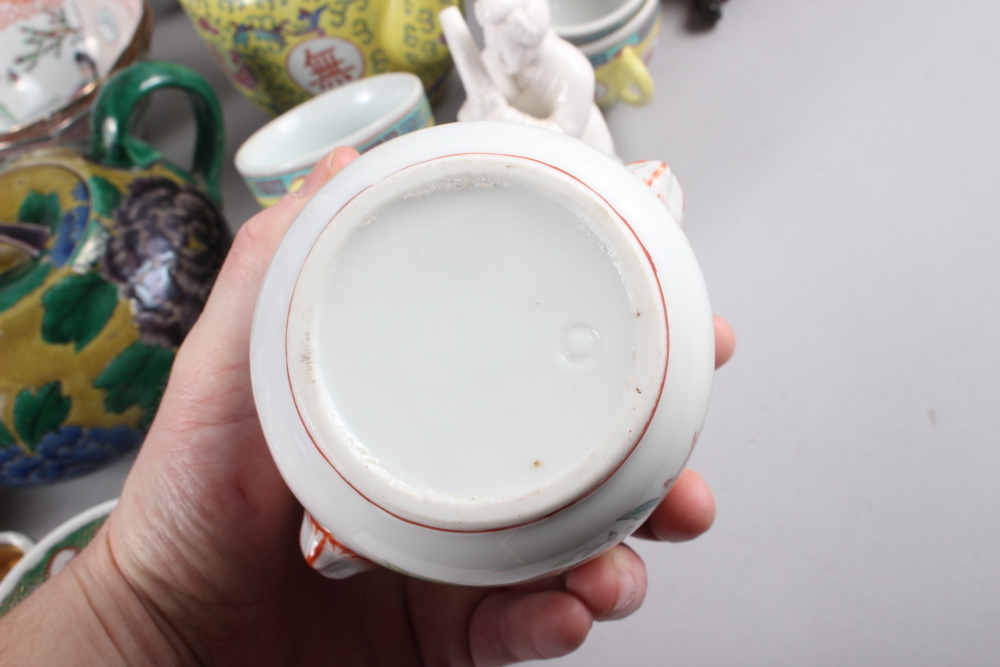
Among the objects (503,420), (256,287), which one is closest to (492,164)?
(503,420)

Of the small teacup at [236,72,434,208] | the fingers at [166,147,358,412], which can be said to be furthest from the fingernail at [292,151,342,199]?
the small teacup at [236,72,434,208]

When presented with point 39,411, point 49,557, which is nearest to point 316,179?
point 39,411

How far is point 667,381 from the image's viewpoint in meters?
0.41

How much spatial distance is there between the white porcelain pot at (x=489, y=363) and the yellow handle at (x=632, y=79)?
0.48 m

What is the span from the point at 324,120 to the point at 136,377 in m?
0.42

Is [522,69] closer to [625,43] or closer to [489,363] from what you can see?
[625,43]

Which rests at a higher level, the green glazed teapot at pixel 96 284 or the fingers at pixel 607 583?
the green glazed teapot at pixel 96 284

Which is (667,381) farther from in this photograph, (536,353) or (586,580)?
(586,580)

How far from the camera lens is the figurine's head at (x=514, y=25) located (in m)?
0.73

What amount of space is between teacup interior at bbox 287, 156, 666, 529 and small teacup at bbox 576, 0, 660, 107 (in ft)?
1.73

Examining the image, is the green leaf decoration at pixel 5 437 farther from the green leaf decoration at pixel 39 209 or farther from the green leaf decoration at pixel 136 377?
the green leaf decoration at pixel 39 209

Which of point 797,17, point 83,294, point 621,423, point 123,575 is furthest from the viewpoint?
point 797,17

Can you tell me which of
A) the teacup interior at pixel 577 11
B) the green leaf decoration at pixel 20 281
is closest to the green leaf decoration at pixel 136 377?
the green leaf decoration at pixel 20 281

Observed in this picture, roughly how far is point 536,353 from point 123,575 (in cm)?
44
